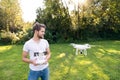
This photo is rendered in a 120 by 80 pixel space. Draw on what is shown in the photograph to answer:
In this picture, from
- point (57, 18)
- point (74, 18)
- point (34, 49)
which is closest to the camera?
point (34, 49)

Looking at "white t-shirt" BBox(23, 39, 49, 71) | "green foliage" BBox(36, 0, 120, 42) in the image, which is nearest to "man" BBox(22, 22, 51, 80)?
"white t-shirt" BBox(23, 39, 49, 71)

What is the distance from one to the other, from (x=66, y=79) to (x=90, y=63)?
12.1 feet

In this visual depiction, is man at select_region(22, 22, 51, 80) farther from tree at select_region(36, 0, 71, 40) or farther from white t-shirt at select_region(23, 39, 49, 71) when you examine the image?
tree at select_region(36, 0, 71, 40)

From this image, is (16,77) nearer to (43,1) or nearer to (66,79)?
(66,79)

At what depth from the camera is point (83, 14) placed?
26141mm

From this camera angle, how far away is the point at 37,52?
473 centimetres

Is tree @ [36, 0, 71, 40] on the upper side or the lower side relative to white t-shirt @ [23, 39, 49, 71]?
upper

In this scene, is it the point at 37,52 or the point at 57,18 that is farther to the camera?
the point at 57,18

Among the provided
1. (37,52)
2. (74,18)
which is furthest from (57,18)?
(37,52)

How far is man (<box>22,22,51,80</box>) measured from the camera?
4.67 meters

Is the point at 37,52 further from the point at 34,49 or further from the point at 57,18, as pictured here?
the point at 57,18

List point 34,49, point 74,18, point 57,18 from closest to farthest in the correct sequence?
point 34,49 → point 57,18 → point 74,18

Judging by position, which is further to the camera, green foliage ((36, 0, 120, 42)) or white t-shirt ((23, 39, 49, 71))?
green foliage ((36, 0, 120, 42))

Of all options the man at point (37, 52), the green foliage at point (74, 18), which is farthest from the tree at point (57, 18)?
the man at point (37, 52)
